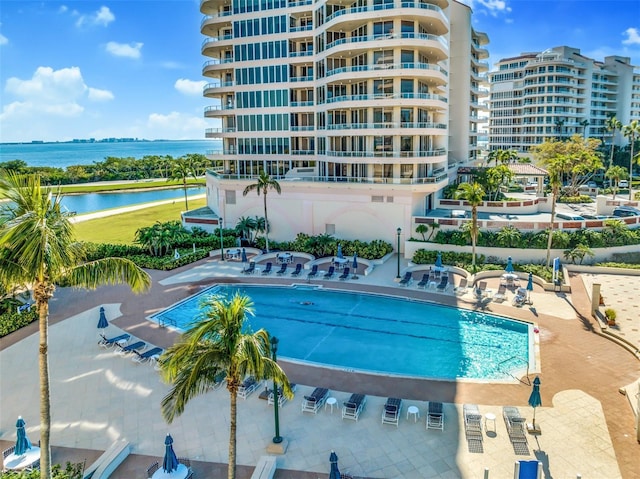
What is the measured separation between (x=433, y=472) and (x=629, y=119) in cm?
12822

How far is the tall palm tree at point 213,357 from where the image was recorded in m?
11.3

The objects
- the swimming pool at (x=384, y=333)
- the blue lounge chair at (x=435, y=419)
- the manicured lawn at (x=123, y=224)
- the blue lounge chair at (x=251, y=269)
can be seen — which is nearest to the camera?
the blue lounge chair at (x=435, y=419)

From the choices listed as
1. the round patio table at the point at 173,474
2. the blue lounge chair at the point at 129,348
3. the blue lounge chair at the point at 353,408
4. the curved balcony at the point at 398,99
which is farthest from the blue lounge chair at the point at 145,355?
the curved balcony at the point at 398,99

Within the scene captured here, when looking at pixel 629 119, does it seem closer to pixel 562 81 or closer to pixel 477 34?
pixel 562 81

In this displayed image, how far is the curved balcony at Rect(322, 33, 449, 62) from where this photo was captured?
3975 centimetres

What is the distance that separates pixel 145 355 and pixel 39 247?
12240 mm

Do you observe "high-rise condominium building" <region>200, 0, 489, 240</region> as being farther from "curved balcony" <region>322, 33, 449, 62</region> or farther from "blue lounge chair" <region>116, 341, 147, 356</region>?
"blue lounge chair" <region>116, 341, 147, 356</region>

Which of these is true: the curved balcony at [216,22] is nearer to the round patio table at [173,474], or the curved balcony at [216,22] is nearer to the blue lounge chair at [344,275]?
the blue lounge chair at [344,275]

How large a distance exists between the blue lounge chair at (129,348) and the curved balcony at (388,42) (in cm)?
2994

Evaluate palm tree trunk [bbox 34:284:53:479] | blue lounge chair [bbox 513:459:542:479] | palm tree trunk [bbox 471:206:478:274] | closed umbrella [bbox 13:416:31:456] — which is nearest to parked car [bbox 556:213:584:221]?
palm tree trunk [bbox 471:206:478:274]

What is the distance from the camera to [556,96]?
10081 centimetres

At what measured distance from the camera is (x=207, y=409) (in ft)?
60.3

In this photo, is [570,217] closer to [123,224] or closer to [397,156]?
[397,156]

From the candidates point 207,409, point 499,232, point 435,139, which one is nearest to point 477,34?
point 435,139
